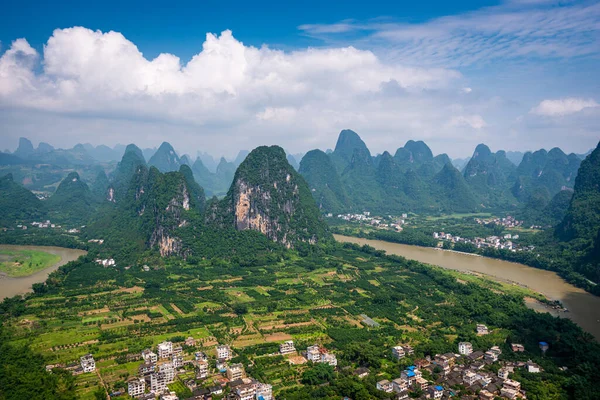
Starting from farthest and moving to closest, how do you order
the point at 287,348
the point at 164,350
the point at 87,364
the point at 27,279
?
the point at 27,279 < the point at 287,348 < the point at 164,350 < the point at 87,364

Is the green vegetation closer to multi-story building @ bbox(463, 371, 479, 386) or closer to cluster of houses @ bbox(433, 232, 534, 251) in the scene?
multi-story building @ bbox(463, 371, 479, 386)

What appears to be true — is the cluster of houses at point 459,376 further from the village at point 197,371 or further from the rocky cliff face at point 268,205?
the rocky cliff face at point 268,205

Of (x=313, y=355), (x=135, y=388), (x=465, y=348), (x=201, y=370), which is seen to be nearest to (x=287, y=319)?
(x=313, y=355)

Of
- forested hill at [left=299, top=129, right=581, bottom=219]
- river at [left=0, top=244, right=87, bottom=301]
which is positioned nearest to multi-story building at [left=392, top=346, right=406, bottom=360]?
river at [left=0, top=244, right=87, bottom=301]

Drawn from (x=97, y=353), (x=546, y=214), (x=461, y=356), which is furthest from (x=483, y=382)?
(x=546, y=214)

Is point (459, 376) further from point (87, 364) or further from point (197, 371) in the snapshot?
point (87, 364)

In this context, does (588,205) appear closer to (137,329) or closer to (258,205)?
(258,205)
